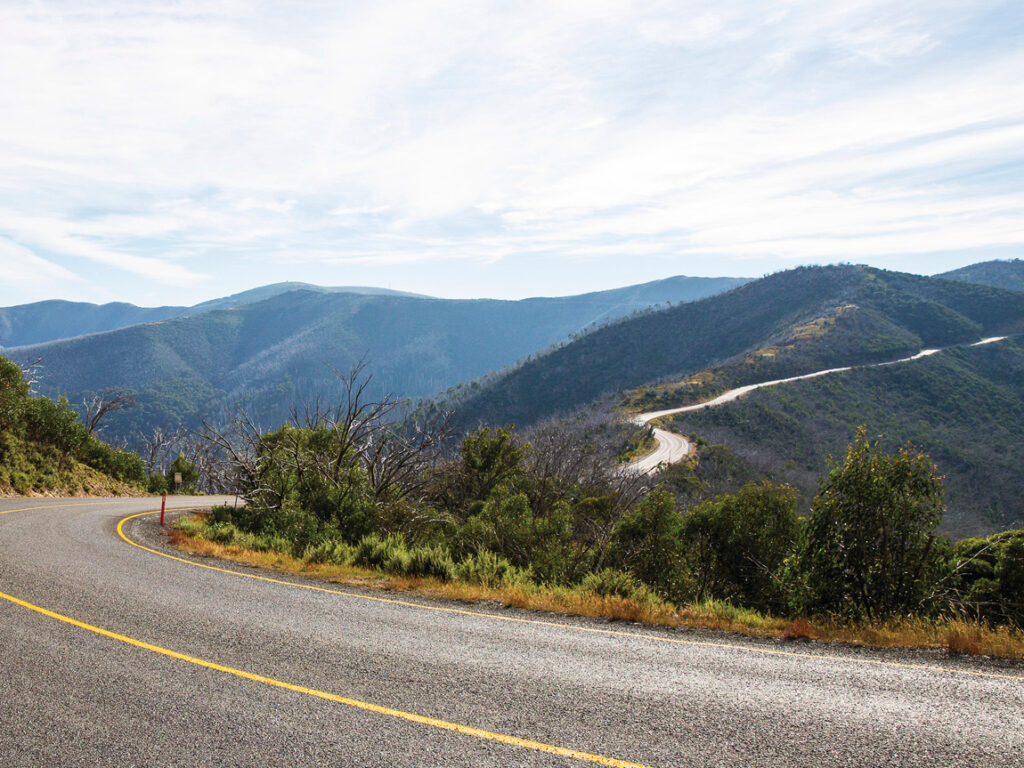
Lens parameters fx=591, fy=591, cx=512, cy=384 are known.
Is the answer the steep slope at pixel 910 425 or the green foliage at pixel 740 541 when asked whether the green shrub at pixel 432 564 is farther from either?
the steep slope at pixel 910 425

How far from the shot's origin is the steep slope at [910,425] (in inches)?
1940

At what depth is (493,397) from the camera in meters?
123

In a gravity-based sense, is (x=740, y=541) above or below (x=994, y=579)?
below

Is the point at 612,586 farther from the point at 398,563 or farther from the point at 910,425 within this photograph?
the point at 910,425

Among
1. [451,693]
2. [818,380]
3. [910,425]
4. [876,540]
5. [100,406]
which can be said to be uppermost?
[818,380]

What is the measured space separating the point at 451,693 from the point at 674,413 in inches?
2628

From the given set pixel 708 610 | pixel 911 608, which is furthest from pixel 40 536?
pixel 911 608

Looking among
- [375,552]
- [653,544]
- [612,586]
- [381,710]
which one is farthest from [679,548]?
[381,710]

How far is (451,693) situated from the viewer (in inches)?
211

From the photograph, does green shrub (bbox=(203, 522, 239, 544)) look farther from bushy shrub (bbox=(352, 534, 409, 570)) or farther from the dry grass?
bushy shrub (bbox=(352, 534, 409, 570))

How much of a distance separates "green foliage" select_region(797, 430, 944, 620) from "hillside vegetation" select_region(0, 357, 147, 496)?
27.9 meters

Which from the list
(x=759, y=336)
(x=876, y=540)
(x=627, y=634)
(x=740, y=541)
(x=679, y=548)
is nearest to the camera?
(x=627, y=634)

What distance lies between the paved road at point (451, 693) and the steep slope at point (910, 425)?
40.3 m

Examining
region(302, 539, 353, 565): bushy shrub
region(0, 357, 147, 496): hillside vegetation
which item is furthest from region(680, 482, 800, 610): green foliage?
region(0, 357, 147, 496): hillside vegetation
